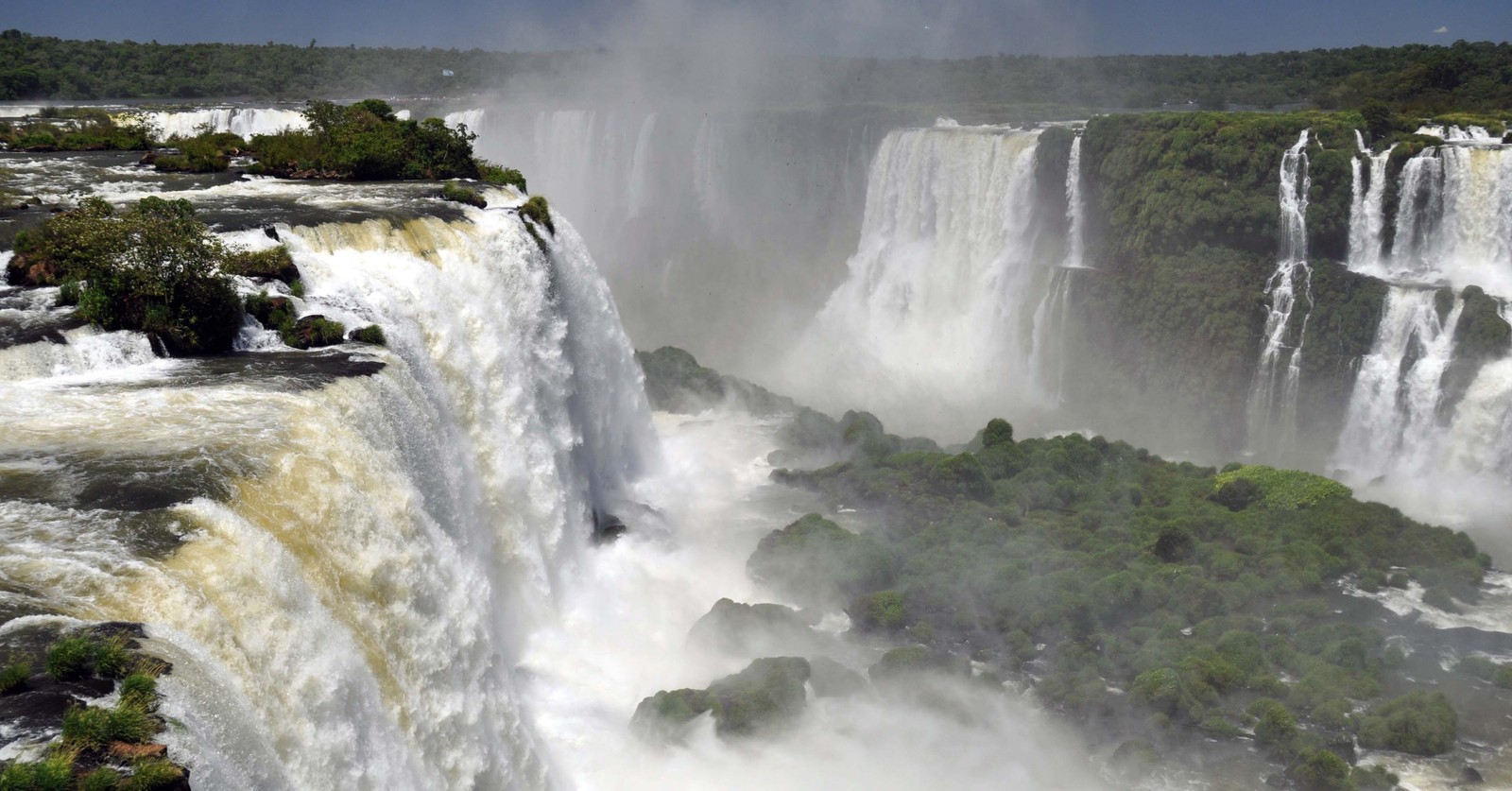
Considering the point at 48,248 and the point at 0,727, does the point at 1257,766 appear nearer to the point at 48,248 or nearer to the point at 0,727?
the point at 0,727

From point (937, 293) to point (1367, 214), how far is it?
15502 mm

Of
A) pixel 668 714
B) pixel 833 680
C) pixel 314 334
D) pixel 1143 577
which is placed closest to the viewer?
pixel 314 334

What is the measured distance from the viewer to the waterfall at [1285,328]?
30859 mm

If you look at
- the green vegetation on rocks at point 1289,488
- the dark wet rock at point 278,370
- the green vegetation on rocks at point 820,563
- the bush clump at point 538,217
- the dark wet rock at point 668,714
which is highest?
the bush clump at point 538,217

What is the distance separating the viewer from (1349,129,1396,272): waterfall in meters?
30.0

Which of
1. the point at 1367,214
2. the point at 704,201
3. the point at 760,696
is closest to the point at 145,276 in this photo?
the point at 760,696

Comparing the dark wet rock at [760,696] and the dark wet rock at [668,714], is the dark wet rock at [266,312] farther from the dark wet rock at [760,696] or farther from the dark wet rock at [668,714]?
the dark wet rock at [760,696]

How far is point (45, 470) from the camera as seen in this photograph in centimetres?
1077

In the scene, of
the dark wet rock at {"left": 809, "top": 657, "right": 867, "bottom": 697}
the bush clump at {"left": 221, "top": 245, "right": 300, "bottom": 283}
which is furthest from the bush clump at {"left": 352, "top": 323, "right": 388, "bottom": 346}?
the dark wet rock at {"left": 809, "top": 657, "right": 867, "bottom": 697}

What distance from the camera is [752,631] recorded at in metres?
20.0

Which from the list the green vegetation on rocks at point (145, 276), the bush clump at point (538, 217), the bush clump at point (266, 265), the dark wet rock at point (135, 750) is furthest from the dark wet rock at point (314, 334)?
the dark wet rock at point (135, 750)

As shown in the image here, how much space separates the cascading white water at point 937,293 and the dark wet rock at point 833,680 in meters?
17.4

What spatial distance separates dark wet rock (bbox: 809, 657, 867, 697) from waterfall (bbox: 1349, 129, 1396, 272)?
20787 mm

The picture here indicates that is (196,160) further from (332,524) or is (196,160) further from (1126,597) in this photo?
(1126,597)
